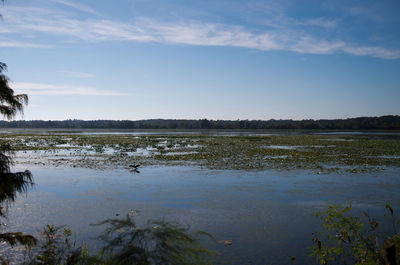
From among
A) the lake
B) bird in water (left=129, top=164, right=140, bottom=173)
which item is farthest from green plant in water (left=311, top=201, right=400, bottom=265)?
bird in water (left=129, top=164, right=140, bottom=173)

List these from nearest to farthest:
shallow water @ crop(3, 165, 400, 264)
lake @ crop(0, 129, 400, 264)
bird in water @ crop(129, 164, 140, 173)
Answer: shallow water @ crop(3, 165, 400, 264) < lake @ crop(0, 129, 400, 264) < bird in water @ crop(129, 164, 140, 173)

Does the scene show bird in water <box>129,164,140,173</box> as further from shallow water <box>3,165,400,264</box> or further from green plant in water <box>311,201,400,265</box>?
green plant in water <box>311,201,400,265</box>

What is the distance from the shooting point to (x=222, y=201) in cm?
1316

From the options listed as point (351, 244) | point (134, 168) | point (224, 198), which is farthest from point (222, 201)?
point (134, 168)

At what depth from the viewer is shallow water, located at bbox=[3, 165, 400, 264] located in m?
8.98

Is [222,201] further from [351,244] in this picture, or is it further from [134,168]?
[134,168]

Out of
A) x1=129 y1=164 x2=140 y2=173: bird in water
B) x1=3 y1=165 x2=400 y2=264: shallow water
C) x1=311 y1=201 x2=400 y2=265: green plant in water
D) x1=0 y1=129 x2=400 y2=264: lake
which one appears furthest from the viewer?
x1=129 y1=164 x2=140 y2=173: bird in water

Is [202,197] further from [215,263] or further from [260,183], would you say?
[215,263]

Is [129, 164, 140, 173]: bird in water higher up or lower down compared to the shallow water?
higher up

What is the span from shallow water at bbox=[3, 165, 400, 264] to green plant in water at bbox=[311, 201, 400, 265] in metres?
0.57

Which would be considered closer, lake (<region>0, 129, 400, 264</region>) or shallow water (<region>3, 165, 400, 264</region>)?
shallow water (<region>3, 165, 400, 264</region>)

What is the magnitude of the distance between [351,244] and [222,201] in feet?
19.0

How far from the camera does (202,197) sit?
13.9m

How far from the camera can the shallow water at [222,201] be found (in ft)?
29.5
